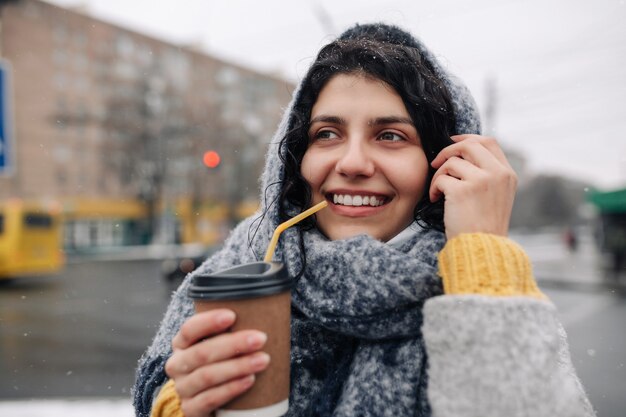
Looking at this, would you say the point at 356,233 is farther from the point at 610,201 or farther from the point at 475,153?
the point at 610,201

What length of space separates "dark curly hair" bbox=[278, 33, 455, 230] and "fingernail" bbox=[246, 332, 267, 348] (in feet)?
1.57

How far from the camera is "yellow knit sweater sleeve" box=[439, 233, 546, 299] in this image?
911 mm

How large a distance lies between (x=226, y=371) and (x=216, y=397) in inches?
2.4

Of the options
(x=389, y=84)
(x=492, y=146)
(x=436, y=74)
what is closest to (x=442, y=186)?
(x=492, y=146)

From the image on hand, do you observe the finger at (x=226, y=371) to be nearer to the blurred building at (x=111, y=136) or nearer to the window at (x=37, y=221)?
the window at (x=37, y=221)

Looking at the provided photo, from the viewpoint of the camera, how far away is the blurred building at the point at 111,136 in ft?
87.7

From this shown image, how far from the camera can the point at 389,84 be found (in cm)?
121

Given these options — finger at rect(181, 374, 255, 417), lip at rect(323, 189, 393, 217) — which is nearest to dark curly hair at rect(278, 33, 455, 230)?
lip at rect(323, 189, 393, 217)

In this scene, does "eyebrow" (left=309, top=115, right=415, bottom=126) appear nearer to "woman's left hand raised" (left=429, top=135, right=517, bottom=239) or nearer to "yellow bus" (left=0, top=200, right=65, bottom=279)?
"woman's left hand raised" (left=429, top=135, right=517, bottom=239)

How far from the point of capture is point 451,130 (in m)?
1.31

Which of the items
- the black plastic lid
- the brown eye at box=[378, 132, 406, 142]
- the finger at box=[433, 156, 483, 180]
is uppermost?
the brown eye at box=[378, 132, 406, 142]

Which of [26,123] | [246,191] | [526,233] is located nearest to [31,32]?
[26,123]

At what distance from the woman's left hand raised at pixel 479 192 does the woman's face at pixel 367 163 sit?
0.13 m

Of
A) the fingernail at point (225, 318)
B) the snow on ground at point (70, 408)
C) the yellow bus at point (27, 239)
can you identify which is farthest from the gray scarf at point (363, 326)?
the yellow bus at point (27, 239)
